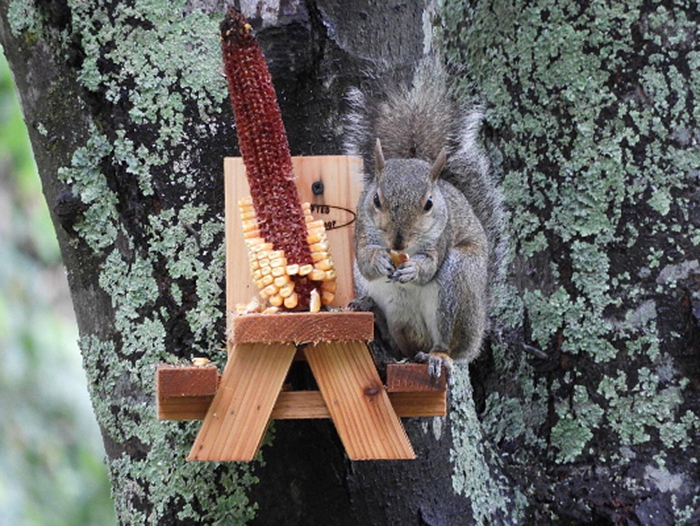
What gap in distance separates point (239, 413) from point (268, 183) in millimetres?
406

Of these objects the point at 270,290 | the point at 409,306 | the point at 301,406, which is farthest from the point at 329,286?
the point at 409,306

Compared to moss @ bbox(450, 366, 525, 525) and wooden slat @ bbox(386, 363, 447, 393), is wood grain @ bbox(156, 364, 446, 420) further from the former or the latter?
moss @ bbox(450, 366, 525, 525)

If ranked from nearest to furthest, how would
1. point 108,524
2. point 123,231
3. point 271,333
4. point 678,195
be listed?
point 271,333 < point 123,231 < point 678,195 < point 108,524

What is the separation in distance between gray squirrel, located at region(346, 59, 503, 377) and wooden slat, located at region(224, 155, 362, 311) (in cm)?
4

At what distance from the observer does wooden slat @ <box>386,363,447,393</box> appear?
1.60 m

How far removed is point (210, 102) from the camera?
179 cm

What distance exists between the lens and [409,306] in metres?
2.01

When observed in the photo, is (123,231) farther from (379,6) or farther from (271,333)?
(379,6)

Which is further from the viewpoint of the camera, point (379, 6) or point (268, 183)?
point (379, 6)

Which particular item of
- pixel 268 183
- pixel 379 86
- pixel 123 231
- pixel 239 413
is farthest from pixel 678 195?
pixel 123 231

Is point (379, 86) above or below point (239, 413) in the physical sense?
above

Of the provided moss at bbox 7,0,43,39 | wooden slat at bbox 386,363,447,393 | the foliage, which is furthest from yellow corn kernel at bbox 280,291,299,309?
the foliage

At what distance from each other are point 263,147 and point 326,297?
0.30 metres

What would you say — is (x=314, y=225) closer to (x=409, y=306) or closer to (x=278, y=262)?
(x=278, y=262)
